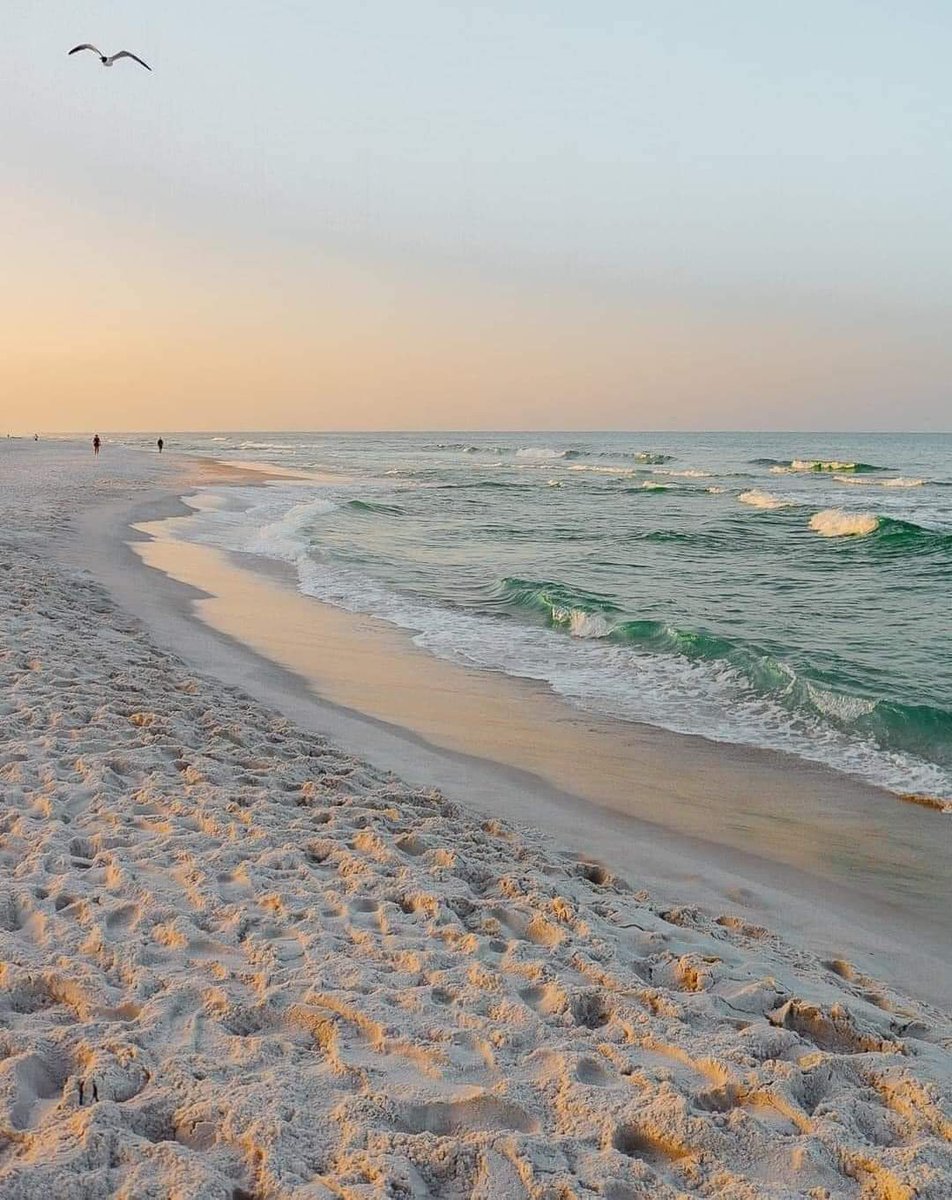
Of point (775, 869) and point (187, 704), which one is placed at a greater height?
point (187, 704)

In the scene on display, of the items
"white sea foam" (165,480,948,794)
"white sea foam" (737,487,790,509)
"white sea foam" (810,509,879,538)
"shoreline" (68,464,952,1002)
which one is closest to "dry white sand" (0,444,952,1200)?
"shoreline" (68,464,952,1002)

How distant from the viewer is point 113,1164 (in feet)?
8.48

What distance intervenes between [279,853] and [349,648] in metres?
6.66

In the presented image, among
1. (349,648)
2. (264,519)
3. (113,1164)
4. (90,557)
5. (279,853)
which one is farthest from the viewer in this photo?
(264,519)

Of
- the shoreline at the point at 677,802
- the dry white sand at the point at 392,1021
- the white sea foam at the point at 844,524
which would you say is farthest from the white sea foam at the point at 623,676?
the white sea foam at the point at 844,524

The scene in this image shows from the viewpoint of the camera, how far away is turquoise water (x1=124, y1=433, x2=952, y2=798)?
9148mm

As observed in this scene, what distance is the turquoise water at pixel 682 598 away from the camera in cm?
915

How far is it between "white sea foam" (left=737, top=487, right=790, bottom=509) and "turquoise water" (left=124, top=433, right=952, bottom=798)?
2.23 feet

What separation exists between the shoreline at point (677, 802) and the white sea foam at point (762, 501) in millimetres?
27012

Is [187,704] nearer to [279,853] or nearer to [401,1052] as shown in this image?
[279,853]

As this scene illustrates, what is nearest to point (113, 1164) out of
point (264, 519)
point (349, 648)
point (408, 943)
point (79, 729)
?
point (408, 943)

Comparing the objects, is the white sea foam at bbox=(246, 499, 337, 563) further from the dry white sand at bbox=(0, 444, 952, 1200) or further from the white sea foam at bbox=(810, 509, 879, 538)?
the white sea foam at bbox=(810, 509, 879, 538)

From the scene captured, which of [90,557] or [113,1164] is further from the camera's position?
[90,557]

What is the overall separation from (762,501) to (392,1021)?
3658 cm
